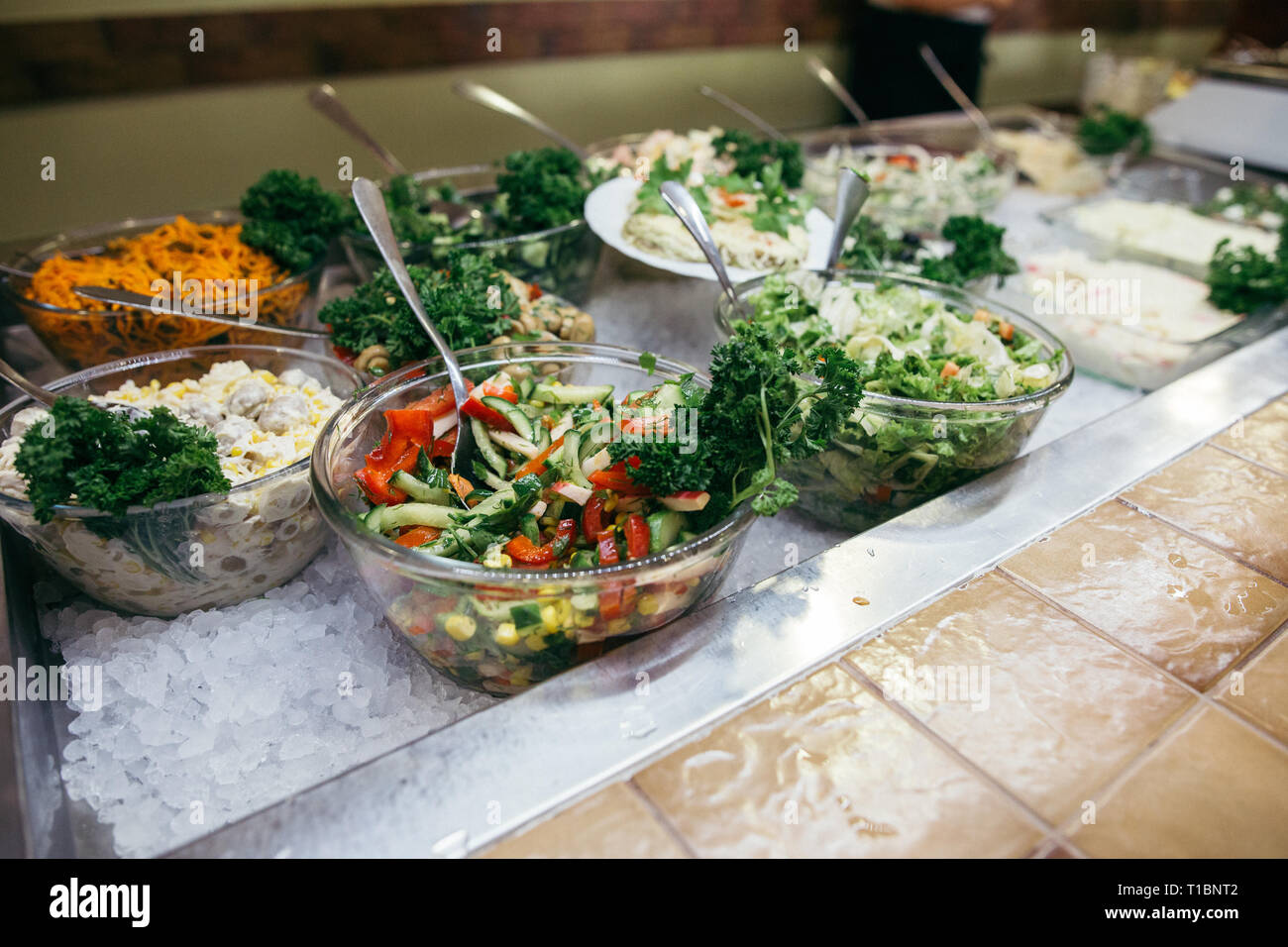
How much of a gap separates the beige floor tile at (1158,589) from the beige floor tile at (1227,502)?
47mm

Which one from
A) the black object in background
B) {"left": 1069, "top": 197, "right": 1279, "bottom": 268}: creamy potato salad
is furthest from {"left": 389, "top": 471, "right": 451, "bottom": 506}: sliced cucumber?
the black object in background

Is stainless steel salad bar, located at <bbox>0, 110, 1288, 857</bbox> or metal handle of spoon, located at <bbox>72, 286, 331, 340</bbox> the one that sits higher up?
metal handle of spoon, located at <bbox>72, 286, 331, 340</bbox>

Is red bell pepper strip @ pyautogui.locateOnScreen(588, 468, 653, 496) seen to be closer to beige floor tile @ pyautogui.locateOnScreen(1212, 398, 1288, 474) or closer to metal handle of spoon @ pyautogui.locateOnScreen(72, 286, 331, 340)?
metal handle of spoon @ pyautogui.locateOnScreen(72, 286, 331, 340)

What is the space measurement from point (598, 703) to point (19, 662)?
804mm

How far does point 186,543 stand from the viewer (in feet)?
3.95

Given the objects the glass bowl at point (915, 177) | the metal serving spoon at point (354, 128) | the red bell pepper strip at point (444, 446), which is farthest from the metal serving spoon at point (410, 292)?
the glass bowl at point (915, 177)

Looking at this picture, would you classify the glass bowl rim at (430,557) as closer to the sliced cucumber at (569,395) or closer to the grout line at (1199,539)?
the sliced cucumber at (569,395)

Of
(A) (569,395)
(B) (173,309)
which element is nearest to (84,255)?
(B) (173,309)

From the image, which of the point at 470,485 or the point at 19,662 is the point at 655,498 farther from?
the point at 19,662

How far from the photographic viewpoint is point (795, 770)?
0.96 meters

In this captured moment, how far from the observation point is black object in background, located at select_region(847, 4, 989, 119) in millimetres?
4188

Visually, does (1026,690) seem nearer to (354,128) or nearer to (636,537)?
(636,537)

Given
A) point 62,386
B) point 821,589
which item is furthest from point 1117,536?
point 62,386

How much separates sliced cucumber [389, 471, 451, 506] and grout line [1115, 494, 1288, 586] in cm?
117
